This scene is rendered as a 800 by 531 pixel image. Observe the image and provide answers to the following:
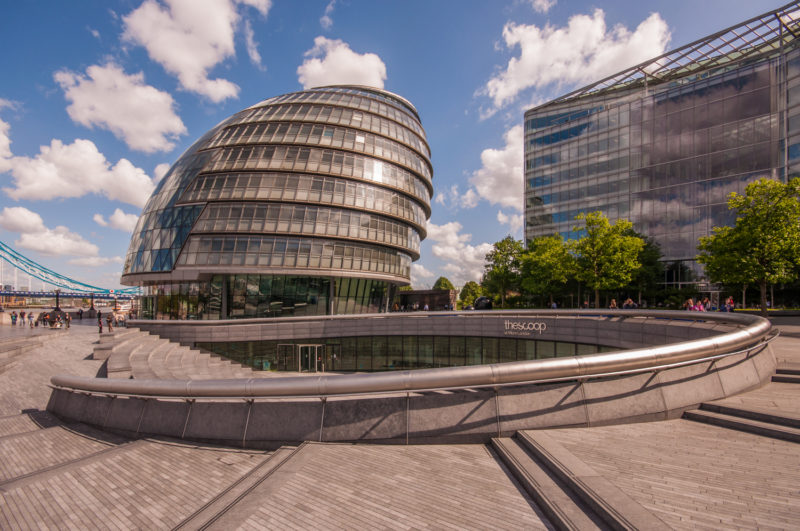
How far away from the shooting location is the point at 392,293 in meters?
47.8

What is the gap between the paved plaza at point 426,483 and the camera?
4.36m

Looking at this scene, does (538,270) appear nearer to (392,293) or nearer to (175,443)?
(392,293)

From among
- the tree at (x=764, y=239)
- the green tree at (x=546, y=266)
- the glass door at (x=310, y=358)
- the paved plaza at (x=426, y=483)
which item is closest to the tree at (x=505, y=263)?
the green tree at (x=546, y=266)

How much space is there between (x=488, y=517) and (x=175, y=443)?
6.71 metres

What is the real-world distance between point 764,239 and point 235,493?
110 feet

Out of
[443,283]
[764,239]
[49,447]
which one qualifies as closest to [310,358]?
[49,447]

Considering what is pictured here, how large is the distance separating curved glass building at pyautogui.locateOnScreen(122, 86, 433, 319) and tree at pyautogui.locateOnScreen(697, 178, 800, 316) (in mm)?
28544

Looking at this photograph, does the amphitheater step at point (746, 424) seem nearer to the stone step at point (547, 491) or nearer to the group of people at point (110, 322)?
the stone step at point (547, 491)

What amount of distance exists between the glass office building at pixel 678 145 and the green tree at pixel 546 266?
18.1m

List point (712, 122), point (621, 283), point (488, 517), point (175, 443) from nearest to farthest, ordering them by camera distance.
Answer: point (488, 517)
point (175, 443)
point (621, 283)
point (712, 122)

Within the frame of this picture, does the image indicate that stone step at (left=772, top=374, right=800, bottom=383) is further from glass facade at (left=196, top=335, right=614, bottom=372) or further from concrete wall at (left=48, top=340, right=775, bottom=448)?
glass facade at (left=196, top=335, right=614, bottom=372)

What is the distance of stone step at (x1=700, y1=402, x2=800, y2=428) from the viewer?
253 inches

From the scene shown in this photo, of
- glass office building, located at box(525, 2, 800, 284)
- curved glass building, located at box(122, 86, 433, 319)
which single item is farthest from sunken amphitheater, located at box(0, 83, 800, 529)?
glass office building, located at box(525, 2, 800, 284)

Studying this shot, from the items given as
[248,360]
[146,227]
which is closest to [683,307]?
[248,360]
